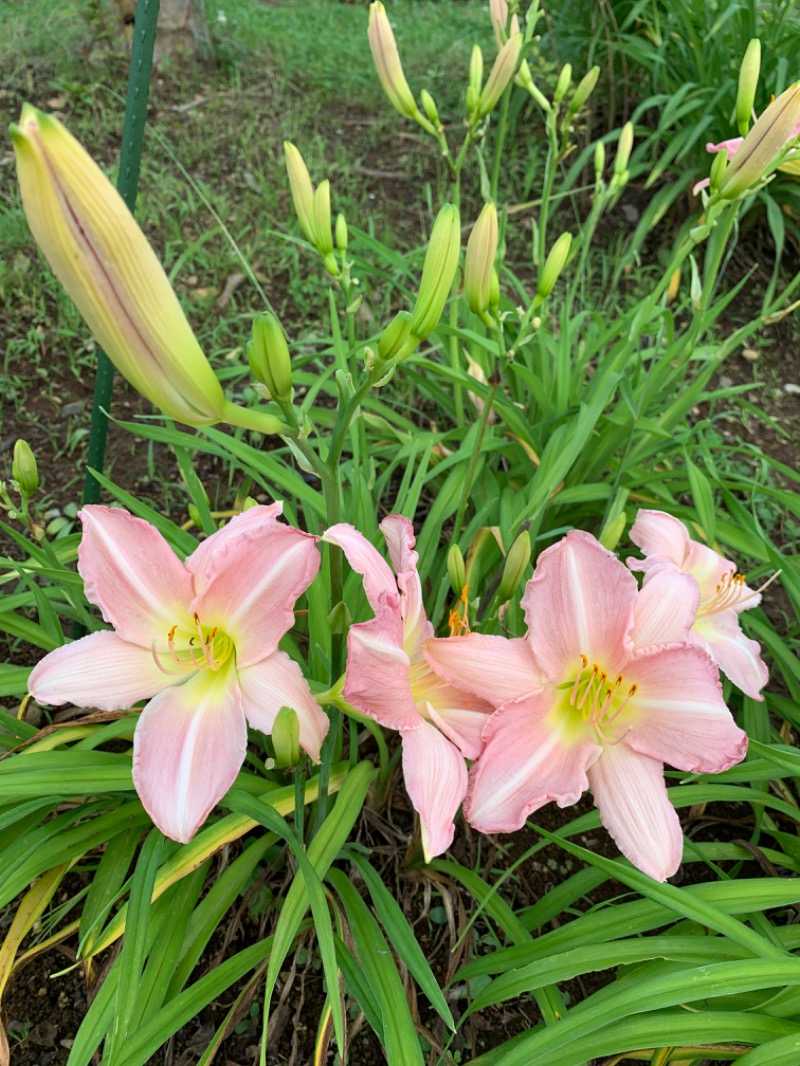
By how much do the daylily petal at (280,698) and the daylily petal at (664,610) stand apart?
442 millimetres

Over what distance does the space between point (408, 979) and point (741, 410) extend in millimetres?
2284

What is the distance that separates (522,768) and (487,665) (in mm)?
133

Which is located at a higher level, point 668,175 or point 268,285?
point 668,175

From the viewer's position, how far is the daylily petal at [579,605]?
38.0 inches

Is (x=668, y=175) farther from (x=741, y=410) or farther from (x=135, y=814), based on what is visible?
(x=135, y=814)

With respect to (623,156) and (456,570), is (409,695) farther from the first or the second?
(623,156)

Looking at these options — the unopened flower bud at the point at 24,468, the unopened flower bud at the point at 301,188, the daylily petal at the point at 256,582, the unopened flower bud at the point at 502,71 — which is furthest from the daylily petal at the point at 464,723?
the unopened flower bud at the point at 502,71

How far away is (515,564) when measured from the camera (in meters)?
1.14

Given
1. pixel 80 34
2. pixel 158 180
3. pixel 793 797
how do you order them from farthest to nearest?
pixel 80 34, pixel 158 180, pixel 793 797

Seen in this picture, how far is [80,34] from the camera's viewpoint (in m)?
3.86

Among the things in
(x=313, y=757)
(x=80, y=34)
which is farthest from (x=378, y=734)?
(x=80, y=34)

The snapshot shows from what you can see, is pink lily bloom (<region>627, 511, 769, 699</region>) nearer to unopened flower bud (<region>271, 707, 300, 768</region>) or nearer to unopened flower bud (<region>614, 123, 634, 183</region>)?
unopened flower bud (<region>271, 707, 300, 768</region>)

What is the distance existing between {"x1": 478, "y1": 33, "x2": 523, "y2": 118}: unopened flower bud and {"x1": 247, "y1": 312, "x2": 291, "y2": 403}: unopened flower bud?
1065mm

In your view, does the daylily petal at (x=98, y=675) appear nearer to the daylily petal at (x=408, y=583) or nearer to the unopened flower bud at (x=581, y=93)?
the daylily petal at (x=408, y=583)
